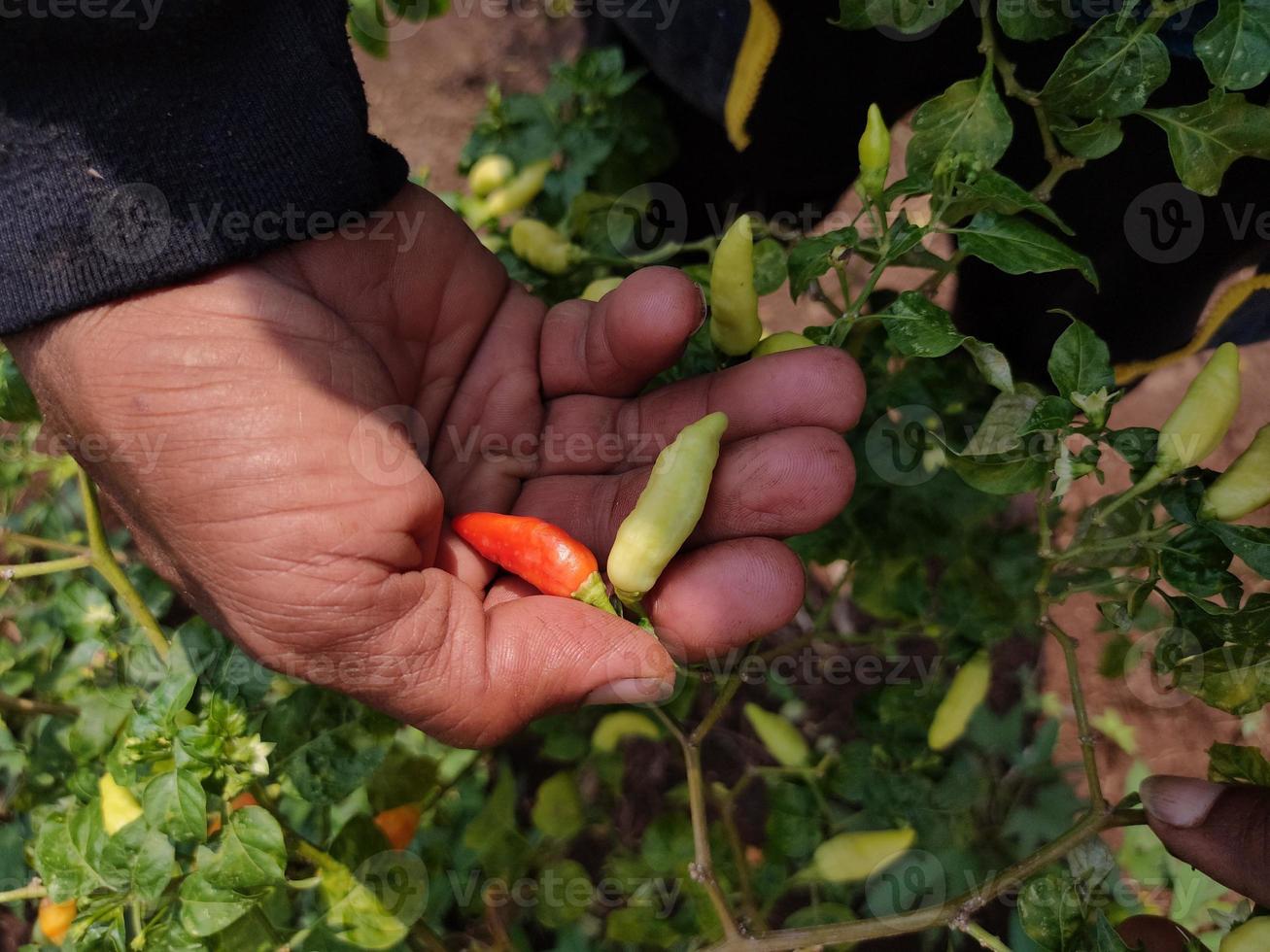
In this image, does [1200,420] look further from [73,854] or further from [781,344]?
[73,854]

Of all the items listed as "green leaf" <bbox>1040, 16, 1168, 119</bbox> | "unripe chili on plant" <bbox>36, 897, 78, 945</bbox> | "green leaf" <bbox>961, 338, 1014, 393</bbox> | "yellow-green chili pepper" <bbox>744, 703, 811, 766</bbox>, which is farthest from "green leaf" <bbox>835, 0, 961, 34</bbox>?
"unripe chili on plant" <bbox>36, 897, 78, 945</bbox>

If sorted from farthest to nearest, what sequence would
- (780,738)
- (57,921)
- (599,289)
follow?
(780,738) < (599,289) < (57,921)

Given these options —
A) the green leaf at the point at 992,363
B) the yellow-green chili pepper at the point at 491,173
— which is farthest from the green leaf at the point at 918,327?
the yellow-green chili pepper at the point at 491,173

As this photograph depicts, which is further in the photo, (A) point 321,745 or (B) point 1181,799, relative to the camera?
(A) point 321,745

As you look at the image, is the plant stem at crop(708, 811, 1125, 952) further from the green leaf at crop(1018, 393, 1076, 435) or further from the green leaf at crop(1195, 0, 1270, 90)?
the green leaf at crop(1195, 0, 1270, 90)

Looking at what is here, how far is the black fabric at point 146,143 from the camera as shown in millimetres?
1579

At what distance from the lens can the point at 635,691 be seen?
1.50m

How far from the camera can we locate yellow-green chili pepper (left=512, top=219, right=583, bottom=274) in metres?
2.26

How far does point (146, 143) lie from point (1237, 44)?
164 centimetres

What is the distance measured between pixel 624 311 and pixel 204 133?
79 cm

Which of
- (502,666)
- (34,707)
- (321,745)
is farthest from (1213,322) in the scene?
(34,707)

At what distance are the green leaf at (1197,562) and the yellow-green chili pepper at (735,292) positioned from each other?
74cm

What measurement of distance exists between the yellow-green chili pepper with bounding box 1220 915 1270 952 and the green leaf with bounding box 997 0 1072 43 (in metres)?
1.23

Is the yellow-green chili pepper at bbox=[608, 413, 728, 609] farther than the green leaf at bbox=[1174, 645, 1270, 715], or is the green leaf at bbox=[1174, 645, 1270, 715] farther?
the yellow-green chili pepper at bbox=[608, 413, 728, 609]
